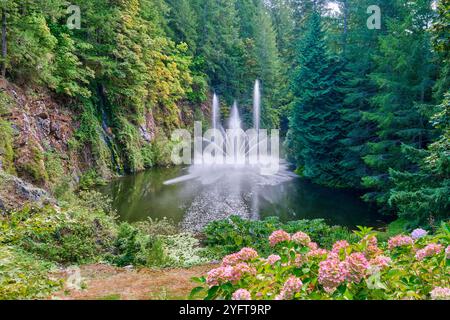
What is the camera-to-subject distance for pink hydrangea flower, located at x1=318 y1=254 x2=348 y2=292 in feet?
7.63

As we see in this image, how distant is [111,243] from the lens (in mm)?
7531

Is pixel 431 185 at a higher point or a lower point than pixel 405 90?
lower

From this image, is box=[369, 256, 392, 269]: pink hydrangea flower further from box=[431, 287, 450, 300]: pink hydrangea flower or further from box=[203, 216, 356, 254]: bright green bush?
box=[203, 216, 356, 254]: bright green bush

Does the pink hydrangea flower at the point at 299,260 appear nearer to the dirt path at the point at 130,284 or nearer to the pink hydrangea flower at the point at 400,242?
the pink hydrangea flower at the point at 400,242

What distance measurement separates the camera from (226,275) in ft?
8.16

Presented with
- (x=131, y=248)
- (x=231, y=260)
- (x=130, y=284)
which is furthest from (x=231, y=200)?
(x=231, y=260)

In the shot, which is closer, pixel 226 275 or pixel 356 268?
pixel 356 268

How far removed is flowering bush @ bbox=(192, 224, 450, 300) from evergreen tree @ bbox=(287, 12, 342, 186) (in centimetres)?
1516

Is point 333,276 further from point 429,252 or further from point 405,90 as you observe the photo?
point 405,90

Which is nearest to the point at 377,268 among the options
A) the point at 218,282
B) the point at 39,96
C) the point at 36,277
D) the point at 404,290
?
the point at 404,290

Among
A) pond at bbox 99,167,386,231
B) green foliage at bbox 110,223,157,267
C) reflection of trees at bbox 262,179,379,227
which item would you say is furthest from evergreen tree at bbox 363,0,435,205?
green foliage at bbox 110,223,157,267

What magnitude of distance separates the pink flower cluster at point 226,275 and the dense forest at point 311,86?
5514mm

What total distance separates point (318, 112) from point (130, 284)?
15.3 meters

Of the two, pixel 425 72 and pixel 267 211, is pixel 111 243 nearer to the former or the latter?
pixel 267 211
